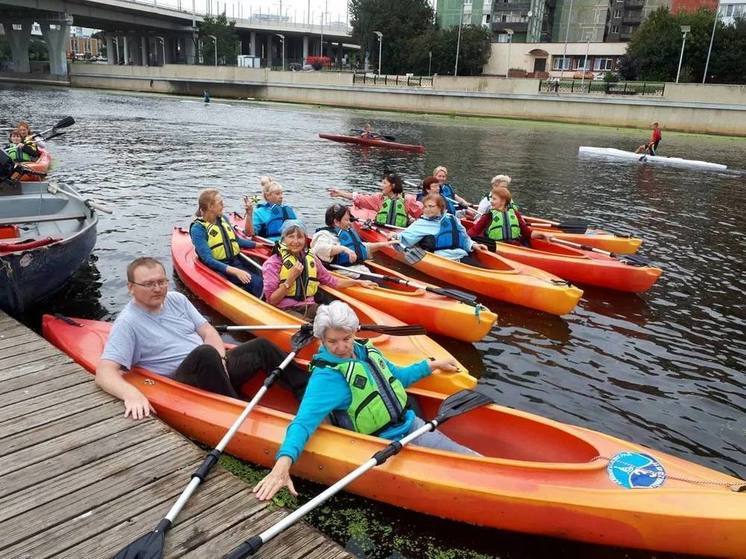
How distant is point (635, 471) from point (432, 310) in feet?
11.0

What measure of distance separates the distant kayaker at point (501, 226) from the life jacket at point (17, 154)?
11.2 meters

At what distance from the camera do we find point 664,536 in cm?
361

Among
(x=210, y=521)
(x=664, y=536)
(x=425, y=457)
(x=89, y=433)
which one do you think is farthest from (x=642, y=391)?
(x=89, y=433)

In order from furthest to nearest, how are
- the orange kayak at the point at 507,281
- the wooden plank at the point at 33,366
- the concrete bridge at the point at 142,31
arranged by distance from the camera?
the concrete bridge at the point at 142,31 < the orange kayak at the point at 507,281 < the wooden plank at the point at 33,366

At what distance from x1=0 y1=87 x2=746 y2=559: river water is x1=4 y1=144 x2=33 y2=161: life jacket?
145 centimetres

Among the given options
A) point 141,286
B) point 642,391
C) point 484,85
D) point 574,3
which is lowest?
point 642,391

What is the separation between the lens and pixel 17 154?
13.9 meters

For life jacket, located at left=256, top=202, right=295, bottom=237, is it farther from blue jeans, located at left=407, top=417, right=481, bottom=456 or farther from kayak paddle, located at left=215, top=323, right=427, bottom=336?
blue jeans, located at left=407, top=417, right=481, bottom=456

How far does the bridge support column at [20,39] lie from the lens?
63.5 m

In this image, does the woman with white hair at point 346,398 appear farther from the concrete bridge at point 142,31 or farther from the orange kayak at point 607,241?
the concrete bridge at point 142,31

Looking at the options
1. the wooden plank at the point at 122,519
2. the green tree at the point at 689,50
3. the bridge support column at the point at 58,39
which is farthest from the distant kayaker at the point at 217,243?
the bridge support column at the point at 58,39

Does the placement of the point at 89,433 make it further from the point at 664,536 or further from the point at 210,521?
the point at 664,536

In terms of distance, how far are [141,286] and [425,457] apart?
2.37 m

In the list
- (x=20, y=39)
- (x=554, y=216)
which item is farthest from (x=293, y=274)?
(x=20, y=39)
